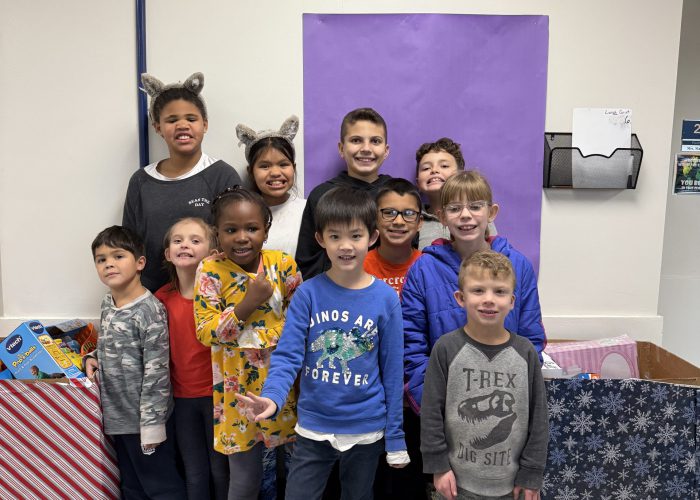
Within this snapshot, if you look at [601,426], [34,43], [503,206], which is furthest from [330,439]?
[34,43]

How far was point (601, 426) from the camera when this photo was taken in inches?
60.9

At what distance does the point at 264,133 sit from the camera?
1930mm

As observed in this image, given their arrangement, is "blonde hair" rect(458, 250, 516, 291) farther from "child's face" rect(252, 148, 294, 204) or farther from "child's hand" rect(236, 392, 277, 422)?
"child's face" rect(252, 148, 294, 204)

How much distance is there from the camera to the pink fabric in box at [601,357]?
1.96 meters

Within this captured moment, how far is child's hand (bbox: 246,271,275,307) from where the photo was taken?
4.50 ft

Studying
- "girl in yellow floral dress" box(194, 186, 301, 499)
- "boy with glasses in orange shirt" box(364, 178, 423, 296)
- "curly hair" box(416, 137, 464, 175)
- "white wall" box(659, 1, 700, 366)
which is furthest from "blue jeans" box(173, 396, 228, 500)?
"white wall" box(659, 1, 700, 366)

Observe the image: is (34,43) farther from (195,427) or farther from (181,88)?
(195,427)

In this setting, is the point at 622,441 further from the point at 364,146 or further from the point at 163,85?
the point at 163,85

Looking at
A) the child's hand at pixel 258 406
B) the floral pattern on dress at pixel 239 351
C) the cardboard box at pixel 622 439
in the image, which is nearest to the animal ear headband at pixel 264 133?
the floral pattern on dress at pixel 239 351

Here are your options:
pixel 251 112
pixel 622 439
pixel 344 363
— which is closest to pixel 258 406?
pixel 344 363

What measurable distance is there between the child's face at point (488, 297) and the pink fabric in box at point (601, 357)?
2.78 ft

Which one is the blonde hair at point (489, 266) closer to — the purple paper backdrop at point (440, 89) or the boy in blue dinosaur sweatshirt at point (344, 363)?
the boy in blue dinosaur sweatshirt at point (344, 363)

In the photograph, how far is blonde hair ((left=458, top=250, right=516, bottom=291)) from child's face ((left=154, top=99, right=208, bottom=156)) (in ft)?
3.88

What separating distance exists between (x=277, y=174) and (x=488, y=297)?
3.14 feet
